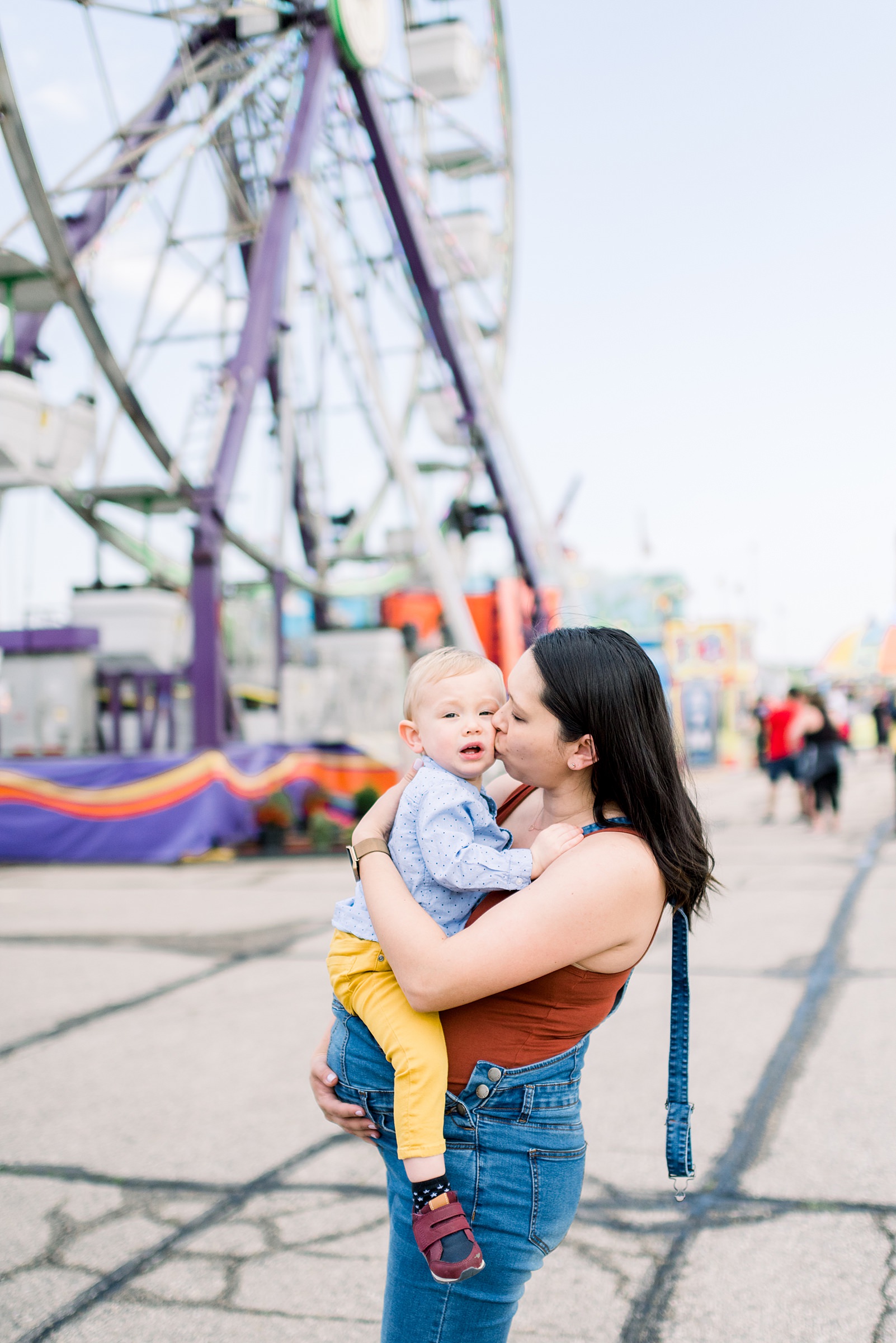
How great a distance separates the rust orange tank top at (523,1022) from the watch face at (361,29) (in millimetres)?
14192

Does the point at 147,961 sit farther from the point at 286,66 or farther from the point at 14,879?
the point at 286,66

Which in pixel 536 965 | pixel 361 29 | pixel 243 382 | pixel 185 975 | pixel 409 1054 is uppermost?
pixel 361 29

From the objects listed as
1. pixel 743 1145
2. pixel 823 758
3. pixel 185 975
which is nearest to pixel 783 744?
pixel 823 758

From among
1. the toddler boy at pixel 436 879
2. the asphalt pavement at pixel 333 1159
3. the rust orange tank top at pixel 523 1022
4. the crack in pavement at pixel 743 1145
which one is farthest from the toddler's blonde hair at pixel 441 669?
the crack in pavement at pixel 743 1145

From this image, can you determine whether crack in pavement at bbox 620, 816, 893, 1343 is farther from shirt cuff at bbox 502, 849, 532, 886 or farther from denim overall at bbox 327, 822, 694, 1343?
shirt cuff at bbox 502, 849, 532, 886

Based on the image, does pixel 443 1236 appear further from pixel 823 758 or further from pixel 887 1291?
pixel 823 758

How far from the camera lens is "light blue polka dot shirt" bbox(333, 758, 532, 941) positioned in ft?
5.20

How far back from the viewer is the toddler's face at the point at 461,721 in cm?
172

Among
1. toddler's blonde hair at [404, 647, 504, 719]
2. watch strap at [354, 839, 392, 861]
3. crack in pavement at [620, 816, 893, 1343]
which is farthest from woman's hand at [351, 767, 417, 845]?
crack in pavement at [620, 816, 893, 1343]

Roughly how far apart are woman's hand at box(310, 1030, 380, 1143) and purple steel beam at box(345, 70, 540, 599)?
48.9ft

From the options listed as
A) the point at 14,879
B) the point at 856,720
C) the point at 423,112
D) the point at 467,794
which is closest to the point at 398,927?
the point at 467,794

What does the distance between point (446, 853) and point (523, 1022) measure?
0.83 ft

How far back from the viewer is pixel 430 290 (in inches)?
635

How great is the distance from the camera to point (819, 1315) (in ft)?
8.24
